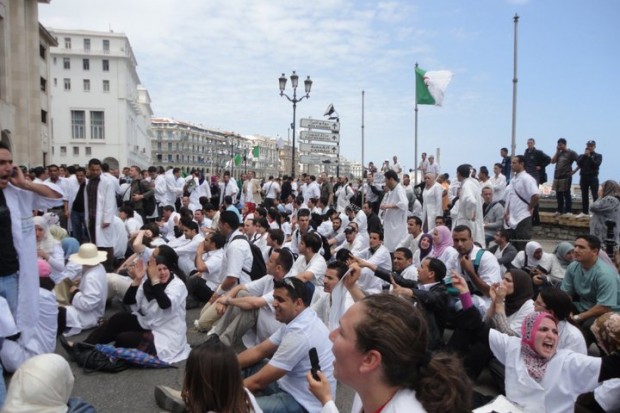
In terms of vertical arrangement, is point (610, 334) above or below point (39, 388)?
above

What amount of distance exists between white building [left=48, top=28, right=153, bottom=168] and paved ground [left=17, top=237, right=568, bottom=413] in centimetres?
6541

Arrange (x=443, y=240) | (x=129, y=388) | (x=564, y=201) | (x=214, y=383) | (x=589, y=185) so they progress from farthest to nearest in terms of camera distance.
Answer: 1. (x=564, y=201)
2. (x=589, y=185)
3. (x=443, y=240)
4. (x=129, y=388)
5. (x=214, y=383)

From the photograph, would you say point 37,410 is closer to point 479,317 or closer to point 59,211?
point 479,317

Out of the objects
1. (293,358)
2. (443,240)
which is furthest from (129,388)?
(443,240)

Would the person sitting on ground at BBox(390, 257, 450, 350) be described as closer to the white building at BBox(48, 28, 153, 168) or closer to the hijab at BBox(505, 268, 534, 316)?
the hijab at BBox(505, 268, 534, 316)

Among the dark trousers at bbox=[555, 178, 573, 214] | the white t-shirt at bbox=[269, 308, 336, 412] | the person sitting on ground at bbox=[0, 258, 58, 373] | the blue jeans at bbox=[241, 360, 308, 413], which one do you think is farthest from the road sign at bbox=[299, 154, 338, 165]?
the blue jeans at bbox=[241, 360, 308, 413]

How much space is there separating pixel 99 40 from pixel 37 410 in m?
79.4

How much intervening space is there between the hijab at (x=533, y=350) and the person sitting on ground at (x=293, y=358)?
143cm

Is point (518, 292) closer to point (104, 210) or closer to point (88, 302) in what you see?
point (88, 302)

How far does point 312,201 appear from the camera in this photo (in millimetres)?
13281

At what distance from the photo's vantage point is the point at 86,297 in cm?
593

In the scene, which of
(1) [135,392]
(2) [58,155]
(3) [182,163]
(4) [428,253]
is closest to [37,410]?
(1) [135,392]

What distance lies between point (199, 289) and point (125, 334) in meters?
2.18

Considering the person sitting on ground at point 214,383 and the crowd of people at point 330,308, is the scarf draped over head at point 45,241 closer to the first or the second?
Answer: the crowd of people at point 330,308
